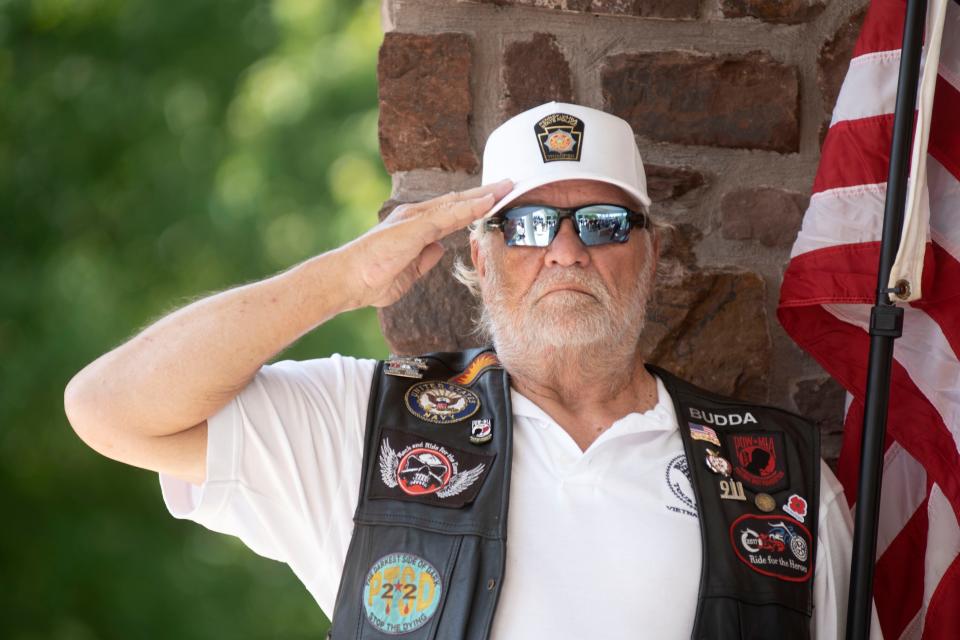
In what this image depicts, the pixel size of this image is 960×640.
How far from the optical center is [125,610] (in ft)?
20.7

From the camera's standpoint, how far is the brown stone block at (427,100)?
97.7 inches

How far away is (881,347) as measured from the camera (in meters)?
1.94

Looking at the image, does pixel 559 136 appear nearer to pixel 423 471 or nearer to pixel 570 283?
pixel 570 283

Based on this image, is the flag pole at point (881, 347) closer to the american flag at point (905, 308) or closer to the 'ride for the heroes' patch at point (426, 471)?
the american flag at point (905, 308)

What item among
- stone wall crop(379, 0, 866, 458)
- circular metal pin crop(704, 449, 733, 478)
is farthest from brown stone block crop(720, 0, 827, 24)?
circular metal pin crop(704, 449, 733, 478)

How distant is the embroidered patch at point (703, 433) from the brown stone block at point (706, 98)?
0.69 m

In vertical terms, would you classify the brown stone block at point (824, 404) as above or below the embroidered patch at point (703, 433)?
below

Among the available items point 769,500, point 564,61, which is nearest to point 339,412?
point 769,500

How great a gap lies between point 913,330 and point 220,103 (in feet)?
16.1

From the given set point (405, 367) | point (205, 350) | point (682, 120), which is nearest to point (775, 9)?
point (682, 120)

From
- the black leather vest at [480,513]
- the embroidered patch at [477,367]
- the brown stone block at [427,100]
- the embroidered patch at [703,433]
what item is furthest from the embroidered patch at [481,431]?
the brown stone block at [427,100]

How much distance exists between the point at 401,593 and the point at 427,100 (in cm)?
109

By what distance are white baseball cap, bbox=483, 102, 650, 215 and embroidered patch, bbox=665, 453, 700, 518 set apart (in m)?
0.53

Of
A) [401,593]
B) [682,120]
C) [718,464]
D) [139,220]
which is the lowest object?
[139,220]
